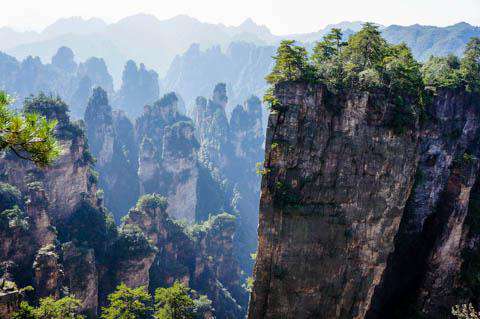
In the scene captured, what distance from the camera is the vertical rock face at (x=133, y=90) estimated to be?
112 metres

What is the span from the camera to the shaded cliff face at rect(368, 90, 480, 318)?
75.5 ft

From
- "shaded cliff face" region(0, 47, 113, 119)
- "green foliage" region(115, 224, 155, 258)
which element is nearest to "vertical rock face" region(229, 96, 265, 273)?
"shaded cliff face" region(0, 47, 113, 119)

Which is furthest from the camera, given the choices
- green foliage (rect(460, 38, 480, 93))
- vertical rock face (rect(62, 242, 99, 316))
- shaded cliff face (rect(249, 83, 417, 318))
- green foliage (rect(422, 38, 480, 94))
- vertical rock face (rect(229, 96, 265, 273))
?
vertical rock face (rect(229, 96, 265, 273))

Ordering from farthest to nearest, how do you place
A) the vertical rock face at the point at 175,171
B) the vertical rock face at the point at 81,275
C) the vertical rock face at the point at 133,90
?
the vertical rock face at the point at 133,90 → the vertical rock face at the point at 175,171 → the vertical rock face at the point at 81,275

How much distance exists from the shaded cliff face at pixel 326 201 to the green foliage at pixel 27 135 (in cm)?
1211

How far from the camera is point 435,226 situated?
947 inches

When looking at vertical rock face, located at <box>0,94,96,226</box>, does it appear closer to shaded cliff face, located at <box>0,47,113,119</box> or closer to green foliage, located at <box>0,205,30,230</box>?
green foliage, located at <box>0,205,30,230</box>

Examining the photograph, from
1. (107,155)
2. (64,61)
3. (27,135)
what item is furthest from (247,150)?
(27,135)

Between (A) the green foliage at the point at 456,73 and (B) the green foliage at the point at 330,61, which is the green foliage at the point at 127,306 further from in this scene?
(A) the green foliage at the point at 456,73

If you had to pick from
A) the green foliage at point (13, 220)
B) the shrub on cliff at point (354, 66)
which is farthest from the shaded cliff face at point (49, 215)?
the shrub on cliff at point (354, 66)

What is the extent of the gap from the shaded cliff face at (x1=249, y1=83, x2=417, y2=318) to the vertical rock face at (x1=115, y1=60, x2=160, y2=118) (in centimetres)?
9875

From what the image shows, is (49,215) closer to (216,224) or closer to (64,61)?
(216,224)

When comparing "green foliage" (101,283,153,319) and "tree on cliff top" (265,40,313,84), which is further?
"green foliage" (101,283,153,319)

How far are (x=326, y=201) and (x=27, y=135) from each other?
14861 mm
